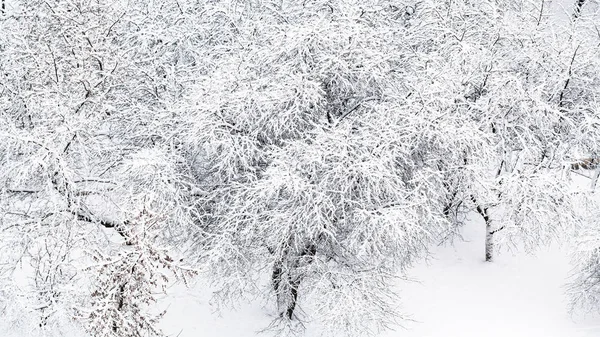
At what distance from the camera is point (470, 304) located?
57.5 feet

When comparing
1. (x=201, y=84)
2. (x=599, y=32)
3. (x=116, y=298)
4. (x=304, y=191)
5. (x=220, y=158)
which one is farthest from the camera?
(x=599, y=32)

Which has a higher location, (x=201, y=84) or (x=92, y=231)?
(x=201, y=84)

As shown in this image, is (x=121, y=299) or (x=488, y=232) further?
(x=488, y=232)

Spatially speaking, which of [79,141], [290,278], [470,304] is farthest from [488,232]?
[79,141]

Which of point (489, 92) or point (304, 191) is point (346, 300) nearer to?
point (304, 191)

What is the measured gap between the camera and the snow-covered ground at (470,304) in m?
16.5

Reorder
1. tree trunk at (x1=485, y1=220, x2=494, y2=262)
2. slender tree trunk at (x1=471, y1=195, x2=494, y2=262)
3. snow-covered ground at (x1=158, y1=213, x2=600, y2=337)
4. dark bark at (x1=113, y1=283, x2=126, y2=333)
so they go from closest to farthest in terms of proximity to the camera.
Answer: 1. dark bark at (x1=113, y1=283, x2=126, y2=333)
2. snow-covered ground at (x1=158, y1=213, x2=600, y2=337)
3. slender tree trunk at (x1=471, y1=195, x2=494, y2=262)
4. tree trunk at (x1=485, y1=220, x2=494, y2=262)

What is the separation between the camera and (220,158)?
14.6m

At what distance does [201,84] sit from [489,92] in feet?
24.0

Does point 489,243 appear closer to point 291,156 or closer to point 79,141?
point 291,156

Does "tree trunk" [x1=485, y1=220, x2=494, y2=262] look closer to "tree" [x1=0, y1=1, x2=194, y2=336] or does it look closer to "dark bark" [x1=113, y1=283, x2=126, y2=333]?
"tree" [x1=0, y1=1, x2=194, y2=336]

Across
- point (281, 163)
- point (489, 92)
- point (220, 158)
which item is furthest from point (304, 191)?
point (489, 92)

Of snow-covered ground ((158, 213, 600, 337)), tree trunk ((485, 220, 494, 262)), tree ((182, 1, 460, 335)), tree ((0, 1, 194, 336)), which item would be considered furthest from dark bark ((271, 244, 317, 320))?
tree trunk ((485, 220, 494, 262))

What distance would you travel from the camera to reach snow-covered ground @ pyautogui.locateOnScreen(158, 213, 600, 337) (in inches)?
651
